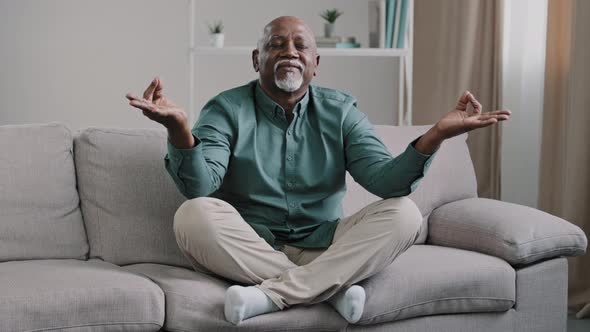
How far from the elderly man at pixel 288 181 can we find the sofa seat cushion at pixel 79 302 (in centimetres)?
19

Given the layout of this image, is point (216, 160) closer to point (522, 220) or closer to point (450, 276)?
point (450, 276)

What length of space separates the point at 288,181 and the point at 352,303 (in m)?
0.49

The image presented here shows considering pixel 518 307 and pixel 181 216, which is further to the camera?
pixel 518 307

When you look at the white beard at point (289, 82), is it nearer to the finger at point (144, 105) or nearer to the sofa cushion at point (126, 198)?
the sofa cushion at point (126, 198)

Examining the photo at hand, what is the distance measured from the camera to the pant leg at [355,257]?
223 cm

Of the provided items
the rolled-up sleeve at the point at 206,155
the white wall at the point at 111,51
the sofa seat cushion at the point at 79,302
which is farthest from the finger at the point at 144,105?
the white wall at the point at 111,51

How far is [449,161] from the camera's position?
122 inches

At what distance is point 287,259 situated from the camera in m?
2.37

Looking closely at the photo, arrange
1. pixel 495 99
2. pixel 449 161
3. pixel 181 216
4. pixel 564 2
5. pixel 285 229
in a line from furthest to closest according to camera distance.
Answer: pixel 495 99 < pixel 564 2 < pixel 449 161 < pixel 285 229 < pixel 181 216

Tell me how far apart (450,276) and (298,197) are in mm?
469

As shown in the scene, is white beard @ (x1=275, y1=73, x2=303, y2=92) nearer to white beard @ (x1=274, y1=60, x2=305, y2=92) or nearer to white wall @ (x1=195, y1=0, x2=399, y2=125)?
white beard @ (x1=274, y1=60, x2=305, y2=92)

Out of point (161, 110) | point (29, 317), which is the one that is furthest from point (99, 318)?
point (161, 110)

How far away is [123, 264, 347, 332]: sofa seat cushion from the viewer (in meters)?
2.17

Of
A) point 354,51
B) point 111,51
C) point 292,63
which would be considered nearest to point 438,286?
point 292,63
